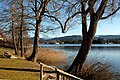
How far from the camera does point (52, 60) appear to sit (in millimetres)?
35812

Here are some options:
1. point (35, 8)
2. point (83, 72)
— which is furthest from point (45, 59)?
point (83, 72)

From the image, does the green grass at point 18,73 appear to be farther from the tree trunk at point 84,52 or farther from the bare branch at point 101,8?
the bare branch at point 101,8

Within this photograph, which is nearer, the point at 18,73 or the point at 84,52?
the point at 18,73

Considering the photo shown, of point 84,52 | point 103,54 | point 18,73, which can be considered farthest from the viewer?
point 103,54

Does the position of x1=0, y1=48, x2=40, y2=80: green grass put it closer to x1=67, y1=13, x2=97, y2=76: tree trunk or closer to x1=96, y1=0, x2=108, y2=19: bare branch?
x1=67, y1=13, x2=97, y2=76: tree trunk

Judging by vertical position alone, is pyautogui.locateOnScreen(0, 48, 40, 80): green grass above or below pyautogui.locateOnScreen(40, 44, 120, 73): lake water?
above

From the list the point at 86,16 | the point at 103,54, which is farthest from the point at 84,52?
the point at 103,54

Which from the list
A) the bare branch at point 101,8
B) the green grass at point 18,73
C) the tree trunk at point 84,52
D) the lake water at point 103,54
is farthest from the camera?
the lake water at point 103,54

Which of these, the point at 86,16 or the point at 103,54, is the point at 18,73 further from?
the point at 103,54

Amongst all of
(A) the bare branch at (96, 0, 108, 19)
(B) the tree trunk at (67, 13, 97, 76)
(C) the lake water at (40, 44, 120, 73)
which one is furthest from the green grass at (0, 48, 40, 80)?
(C) the lake water at (40, 44, 120, 73)

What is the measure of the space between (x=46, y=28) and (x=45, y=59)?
377cm

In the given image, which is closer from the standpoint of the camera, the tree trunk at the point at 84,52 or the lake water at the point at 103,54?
the tree trunk at the point at 84,52

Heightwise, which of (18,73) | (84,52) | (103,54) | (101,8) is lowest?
(103,54)

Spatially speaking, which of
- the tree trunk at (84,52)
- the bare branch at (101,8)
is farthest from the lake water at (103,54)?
the bare branch at (101,8)
